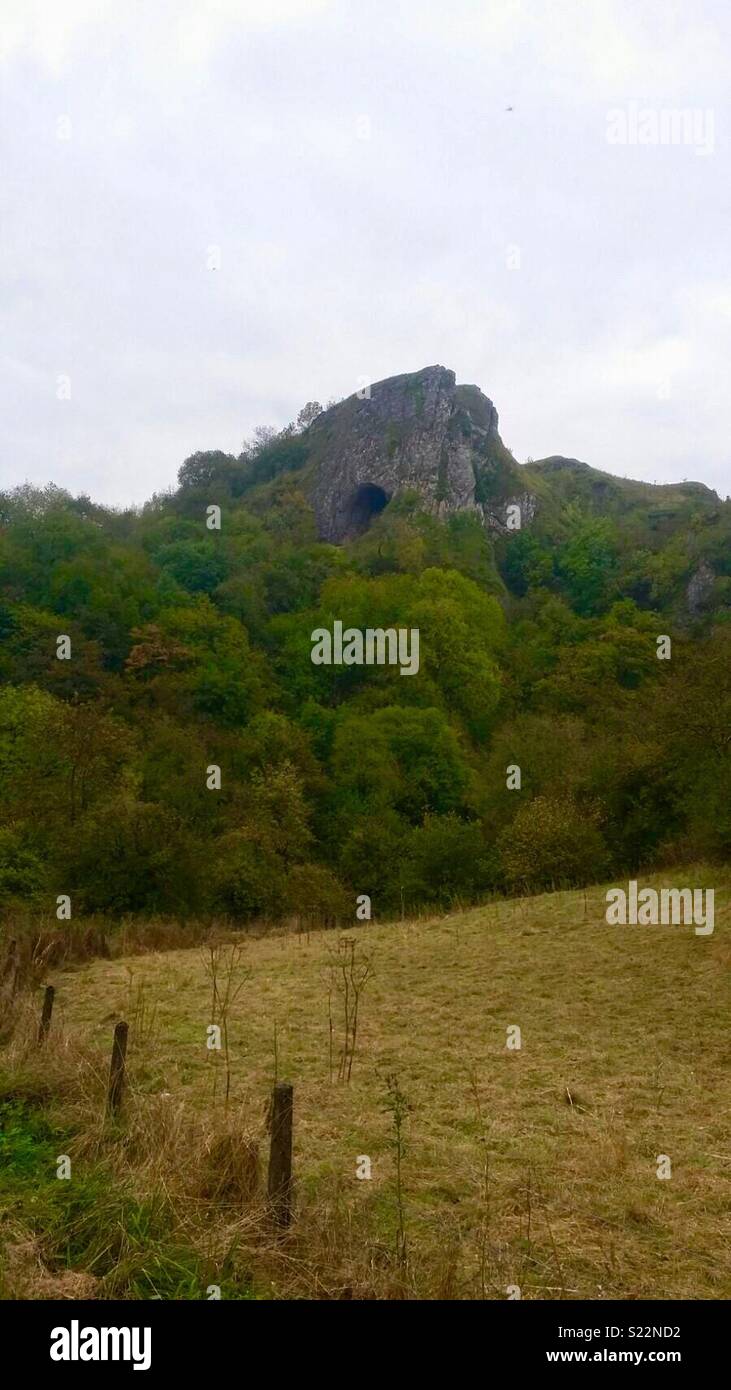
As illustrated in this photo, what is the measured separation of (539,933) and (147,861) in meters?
11.4

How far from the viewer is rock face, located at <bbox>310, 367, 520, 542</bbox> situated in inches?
3221

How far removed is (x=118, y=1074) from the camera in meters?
6.67

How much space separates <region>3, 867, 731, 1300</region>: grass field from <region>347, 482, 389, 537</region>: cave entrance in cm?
7295

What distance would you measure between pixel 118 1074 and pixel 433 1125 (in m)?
2.69

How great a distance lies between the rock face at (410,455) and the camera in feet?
268

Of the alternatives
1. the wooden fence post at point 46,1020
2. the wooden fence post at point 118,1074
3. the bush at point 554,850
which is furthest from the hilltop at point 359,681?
the wooden fence post at point 118,1074

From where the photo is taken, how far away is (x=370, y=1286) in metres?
4.45

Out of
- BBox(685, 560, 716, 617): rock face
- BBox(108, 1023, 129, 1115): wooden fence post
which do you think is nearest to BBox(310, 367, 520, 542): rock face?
BBox(685, 560, 716, 617): rock face

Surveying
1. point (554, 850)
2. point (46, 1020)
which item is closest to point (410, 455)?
point (554, 850)

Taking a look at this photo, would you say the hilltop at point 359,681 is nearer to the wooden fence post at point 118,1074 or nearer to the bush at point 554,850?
the bush at point 554,850

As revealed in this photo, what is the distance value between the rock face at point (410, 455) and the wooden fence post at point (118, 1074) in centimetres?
7610

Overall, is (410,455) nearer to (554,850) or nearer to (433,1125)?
(554,850)

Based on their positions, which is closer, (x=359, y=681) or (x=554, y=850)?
(x=554, y=850)

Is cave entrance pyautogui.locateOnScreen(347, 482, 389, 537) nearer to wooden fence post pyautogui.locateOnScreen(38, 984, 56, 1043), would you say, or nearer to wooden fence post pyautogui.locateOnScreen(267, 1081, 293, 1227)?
Result: wooden fence post pyautogui.locateOnScreen(38, 984, 56, 1043)
